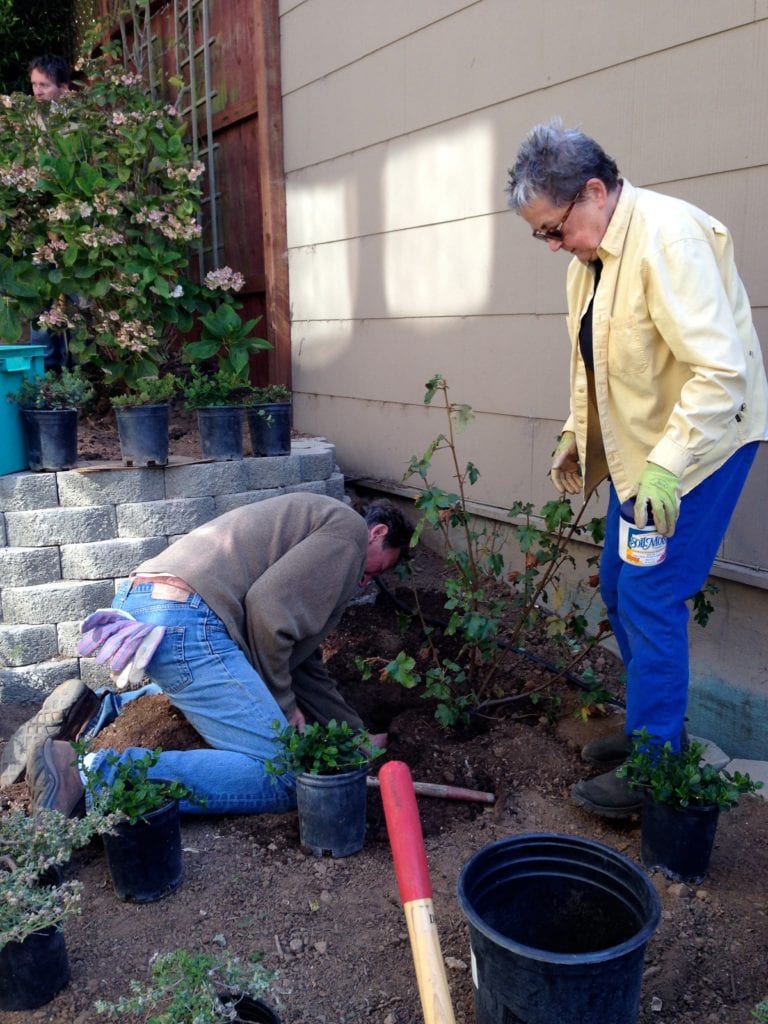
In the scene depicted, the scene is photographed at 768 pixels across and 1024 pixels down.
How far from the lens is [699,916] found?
2391 millimetres

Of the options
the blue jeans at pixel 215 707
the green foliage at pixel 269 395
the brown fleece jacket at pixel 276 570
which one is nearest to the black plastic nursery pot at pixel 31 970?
the blue jeans at pixel 215 707

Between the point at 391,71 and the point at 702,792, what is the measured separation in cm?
365

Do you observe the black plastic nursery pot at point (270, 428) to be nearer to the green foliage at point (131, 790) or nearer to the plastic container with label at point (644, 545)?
the green foliage at point (131, 790)

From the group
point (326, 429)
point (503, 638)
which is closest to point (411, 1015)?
point (503, 638)

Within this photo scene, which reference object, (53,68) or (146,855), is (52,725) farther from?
(53,68)

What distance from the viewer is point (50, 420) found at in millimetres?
3889

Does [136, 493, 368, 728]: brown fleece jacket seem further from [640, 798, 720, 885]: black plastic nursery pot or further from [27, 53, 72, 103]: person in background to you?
[27, 53, 72, 103]: person in background

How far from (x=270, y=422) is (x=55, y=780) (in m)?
2.10

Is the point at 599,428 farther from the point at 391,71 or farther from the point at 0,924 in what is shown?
the point at 391,71

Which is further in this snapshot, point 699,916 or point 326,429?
point 326,429

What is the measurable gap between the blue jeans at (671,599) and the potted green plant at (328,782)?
30.1 inches

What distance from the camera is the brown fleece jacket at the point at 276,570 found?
2.93m

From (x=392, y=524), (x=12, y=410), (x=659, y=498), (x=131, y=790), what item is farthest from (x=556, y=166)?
(x=12, y=410)

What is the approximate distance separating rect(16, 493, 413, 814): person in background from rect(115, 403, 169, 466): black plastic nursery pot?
108 cm
